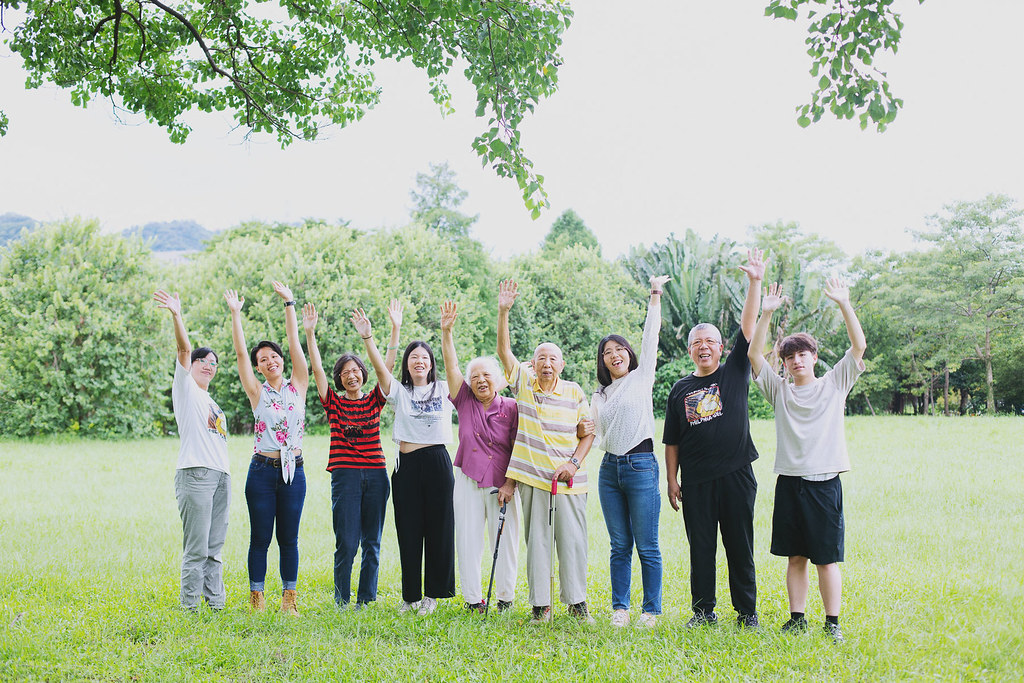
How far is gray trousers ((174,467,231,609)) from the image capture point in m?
5.20

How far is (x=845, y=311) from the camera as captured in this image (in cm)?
459

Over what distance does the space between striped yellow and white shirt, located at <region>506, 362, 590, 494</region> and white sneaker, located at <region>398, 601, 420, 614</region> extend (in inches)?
44.9

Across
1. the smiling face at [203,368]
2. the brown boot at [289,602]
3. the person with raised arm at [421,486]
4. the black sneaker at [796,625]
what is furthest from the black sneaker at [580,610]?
the smiling face at [203,368]

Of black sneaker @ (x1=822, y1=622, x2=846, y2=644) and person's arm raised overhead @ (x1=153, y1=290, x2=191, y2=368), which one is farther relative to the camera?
person's arm raised overhead @ (x1=153, y1=290, x2=191, y2=368)

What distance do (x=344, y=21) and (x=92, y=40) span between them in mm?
2685

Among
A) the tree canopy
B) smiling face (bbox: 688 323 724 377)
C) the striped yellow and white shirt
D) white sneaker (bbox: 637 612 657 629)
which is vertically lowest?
white sneaker (bbox: 637 612 657 629)

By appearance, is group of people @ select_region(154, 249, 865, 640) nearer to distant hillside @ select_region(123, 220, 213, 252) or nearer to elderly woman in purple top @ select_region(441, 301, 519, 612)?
elderly woman in purple top @ select_region(441, 301, 519, 612)

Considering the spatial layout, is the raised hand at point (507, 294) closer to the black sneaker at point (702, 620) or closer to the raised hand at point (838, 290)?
the raised hand at point (838, 290)

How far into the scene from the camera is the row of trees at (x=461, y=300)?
21.0 meters

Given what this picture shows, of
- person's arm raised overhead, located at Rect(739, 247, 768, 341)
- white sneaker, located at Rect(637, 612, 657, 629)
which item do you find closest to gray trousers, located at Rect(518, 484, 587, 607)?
white sneaker, located at Rect(637, 612, 657, 629)

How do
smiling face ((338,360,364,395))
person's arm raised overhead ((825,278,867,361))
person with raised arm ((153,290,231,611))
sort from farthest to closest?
1. smiling face ((338,360,364,395))
2. person with raised arm ((153,290,231,611))
3. person's arm raised overhead ((825,278,867,361))

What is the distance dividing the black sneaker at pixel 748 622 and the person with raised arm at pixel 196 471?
3.38 m

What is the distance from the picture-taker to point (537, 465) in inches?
194

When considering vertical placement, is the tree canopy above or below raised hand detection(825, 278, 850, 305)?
above
